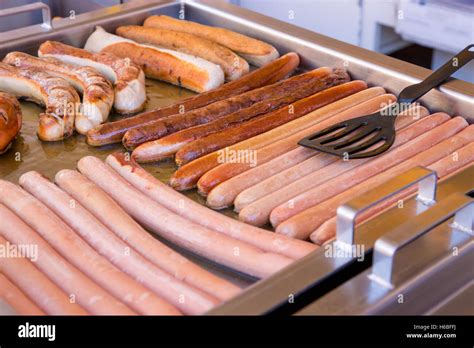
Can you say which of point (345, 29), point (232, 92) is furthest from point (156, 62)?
point (345, 29)

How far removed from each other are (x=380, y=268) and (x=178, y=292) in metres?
0.45

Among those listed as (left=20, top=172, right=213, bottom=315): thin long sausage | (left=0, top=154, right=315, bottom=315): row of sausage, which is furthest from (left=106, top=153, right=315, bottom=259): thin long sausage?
(left=20, top=172, right=213, bottom=315): thin long sausage

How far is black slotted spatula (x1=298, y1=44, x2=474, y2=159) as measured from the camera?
7.45ft

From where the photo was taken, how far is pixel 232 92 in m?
2.71

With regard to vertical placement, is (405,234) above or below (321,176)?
above

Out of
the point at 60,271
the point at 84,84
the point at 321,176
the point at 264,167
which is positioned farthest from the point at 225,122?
the point at 60,271

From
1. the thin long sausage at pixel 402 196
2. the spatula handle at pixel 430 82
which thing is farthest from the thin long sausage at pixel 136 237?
the spatula handle at pixel 430 82

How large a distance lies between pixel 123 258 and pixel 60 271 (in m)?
0.15

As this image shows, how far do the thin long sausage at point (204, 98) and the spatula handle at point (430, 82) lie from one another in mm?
519

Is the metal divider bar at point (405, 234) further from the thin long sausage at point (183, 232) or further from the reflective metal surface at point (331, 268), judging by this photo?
the thin long sausage at point (183, 232)

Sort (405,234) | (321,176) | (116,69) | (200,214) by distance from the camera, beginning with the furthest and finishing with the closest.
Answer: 1. (116,69)
2. (321,176)
3. (200,214)
4. (405,234)

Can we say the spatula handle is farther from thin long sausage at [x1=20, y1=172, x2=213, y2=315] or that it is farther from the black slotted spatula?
thin long sausage at [x1=20, y1=172, x2=213, y2=315]

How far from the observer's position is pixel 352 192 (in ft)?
6.84

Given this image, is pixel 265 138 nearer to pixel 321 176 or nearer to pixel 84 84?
pixel 321 176
